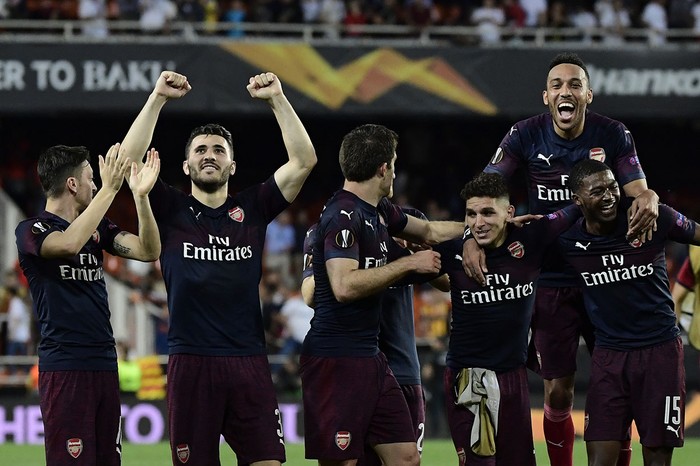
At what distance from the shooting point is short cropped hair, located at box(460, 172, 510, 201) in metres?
7.59

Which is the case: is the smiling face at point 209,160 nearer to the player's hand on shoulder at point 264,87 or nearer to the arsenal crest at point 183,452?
the player's hand on shoulder at point 264,87

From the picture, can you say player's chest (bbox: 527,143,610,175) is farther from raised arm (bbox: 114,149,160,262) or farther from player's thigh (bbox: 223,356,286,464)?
raised arm (bbox: 114,149,160,262)

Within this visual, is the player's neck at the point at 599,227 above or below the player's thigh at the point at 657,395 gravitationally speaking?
above

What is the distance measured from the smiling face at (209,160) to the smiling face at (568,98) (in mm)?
2183

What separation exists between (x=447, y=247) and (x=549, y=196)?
1036 mm

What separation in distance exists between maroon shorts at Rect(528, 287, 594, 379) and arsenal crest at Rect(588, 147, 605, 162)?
89 cm

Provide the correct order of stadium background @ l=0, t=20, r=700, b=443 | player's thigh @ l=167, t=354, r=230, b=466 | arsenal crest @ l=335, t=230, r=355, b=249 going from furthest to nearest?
1. stadium background @ l=0, t=20, r=700, b=443
2. player's thigh @ l=167, t=354, r=230, b=466
3. arsenal crest @ l=335, t=230, r=355, b=249

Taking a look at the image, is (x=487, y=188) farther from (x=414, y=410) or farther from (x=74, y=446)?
(x=74, y=446)

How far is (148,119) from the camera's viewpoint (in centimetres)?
750

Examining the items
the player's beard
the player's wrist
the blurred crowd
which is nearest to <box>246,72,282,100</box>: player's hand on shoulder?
the player's beard

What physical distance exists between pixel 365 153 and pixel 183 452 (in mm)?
1937

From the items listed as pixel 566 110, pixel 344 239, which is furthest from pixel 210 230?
pixel 566 110

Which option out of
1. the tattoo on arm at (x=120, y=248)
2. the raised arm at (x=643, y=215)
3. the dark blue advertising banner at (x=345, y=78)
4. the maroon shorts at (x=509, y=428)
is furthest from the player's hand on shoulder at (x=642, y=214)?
the dark blue advertising banner at (x=345, y=78)

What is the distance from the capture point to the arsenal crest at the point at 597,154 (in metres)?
8.27
